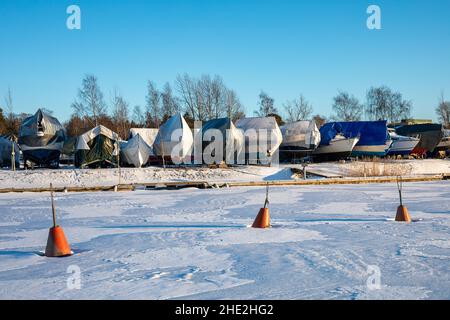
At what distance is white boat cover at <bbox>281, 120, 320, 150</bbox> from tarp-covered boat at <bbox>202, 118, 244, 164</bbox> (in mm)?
7209

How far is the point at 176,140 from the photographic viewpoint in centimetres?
3644

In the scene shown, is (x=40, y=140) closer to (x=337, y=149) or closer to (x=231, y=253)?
(x=337, y=149)

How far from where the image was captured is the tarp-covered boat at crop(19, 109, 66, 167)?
117ft

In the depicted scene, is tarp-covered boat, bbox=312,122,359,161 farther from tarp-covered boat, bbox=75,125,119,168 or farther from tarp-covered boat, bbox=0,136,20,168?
tarp-covered boat, bbox=0,136,20,168

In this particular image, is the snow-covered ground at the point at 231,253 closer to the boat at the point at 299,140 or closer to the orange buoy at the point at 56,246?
the orange buoy at the point at 56,246

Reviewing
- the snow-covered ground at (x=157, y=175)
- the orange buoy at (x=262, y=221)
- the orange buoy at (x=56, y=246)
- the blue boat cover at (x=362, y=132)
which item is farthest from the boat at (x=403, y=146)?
the orange buoy at (x=56, y=246)

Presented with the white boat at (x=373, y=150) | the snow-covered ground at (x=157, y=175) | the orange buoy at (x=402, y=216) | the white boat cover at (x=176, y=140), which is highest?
the white boat cover at (x=176, y=140)

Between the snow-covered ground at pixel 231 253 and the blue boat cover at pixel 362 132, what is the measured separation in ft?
92.3

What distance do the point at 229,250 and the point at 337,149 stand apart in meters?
35.3

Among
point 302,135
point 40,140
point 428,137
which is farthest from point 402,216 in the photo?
point 428,137

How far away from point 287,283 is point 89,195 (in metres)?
16.0

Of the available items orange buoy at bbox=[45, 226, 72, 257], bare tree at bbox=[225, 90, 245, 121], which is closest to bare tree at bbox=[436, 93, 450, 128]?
bare tree at bbox=[225, 90, 245, 121]

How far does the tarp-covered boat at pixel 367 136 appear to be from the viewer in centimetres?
4288
